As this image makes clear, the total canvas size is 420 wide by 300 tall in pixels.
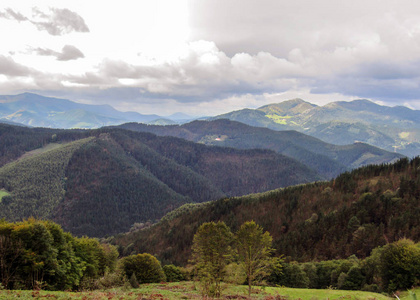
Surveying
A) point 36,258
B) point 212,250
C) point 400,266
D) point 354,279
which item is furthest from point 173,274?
point 400,266

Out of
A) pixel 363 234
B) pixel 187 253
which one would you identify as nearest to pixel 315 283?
pixel 363 234

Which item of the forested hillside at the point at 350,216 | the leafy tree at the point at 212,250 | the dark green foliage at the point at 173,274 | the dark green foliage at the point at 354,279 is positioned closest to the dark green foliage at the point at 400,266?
the dark green foliage at the point at 354,279

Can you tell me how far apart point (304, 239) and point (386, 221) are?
132 ft

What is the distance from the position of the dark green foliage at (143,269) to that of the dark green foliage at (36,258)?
2423 centimetres

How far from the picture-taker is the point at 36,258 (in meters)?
49.4

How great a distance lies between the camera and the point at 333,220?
148 metres

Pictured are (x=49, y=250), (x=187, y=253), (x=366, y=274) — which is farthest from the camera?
(x=187, y=253)

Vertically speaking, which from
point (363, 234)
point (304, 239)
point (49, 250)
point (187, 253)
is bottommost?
point (187, 253)

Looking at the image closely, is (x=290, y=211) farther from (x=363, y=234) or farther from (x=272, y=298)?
(x=272, y=298)

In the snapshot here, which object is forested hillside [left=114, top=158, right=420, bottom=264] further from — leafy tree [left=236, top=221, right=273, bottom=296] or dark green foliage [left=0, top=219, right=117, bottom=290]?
dark green foliage [left=0, top=219, right=117, bottom=290]

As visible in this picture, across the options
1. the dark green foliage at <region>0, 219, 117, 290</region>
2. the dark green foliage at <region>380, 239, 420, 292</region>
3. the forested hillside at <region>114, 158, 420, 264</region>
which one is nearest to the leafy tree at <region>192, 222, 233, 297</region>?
the dark green foliage at <region>0, 219, 117, 290</region>

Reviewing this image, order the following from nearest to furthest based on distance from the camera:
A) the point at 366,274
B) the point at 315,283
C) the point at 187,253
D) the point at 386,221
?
the point at 366,274 < the point at 315,283 < the point at 386,221 < the point at 187,253

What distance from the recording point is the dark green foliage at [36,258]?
150ft

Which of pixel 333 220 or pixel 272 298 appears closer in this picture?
pixel 272 298
